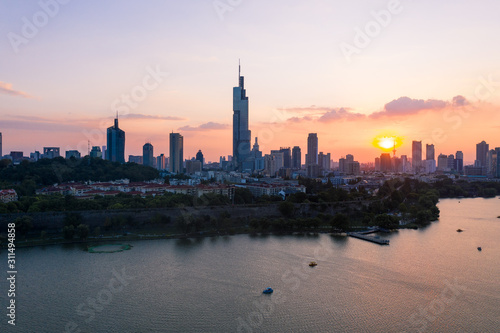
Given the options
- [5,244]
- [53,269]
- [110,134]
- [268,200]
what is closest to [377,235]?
[268,200]

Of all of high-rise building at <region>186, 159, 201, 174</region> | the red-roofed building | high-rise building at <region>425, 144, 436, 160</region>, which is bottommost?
the red-roofed building

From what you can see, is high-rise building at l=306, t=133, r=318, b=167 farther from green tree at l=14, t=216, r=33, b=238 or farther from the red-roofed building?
green tree at l=14, t=216, r=33, b=238

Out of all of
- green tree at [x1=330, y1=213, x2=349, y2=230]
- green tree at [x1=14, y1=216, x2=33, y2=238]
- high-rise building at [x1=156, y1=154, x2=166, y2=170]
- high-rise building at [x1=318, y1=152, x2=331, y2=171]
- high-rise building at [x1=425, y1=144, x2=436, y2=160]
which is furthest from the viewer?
high-rise building at [x1=156, y1=154, x2=166, y2=170]

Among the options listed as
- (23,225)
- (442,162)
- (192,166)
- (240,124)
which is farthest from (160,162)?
(23,225)

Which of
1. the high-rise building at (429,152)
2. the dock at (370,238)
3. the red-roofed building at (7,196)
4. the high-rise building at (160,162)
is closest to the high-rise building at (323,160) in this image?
the high-rise building at (429,152)

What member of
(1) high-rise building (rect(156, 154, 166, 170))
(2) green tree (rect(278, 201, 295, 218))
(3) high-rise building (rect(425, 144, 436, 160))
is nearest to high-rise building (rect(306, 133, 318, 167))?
(3) high-rise building (rect(425, 144, 436, 160))

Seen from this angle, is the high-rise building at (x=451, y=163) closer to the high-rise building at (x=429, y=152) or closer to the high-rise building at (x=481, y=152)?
the high-rise building at (x=481, y=152)
